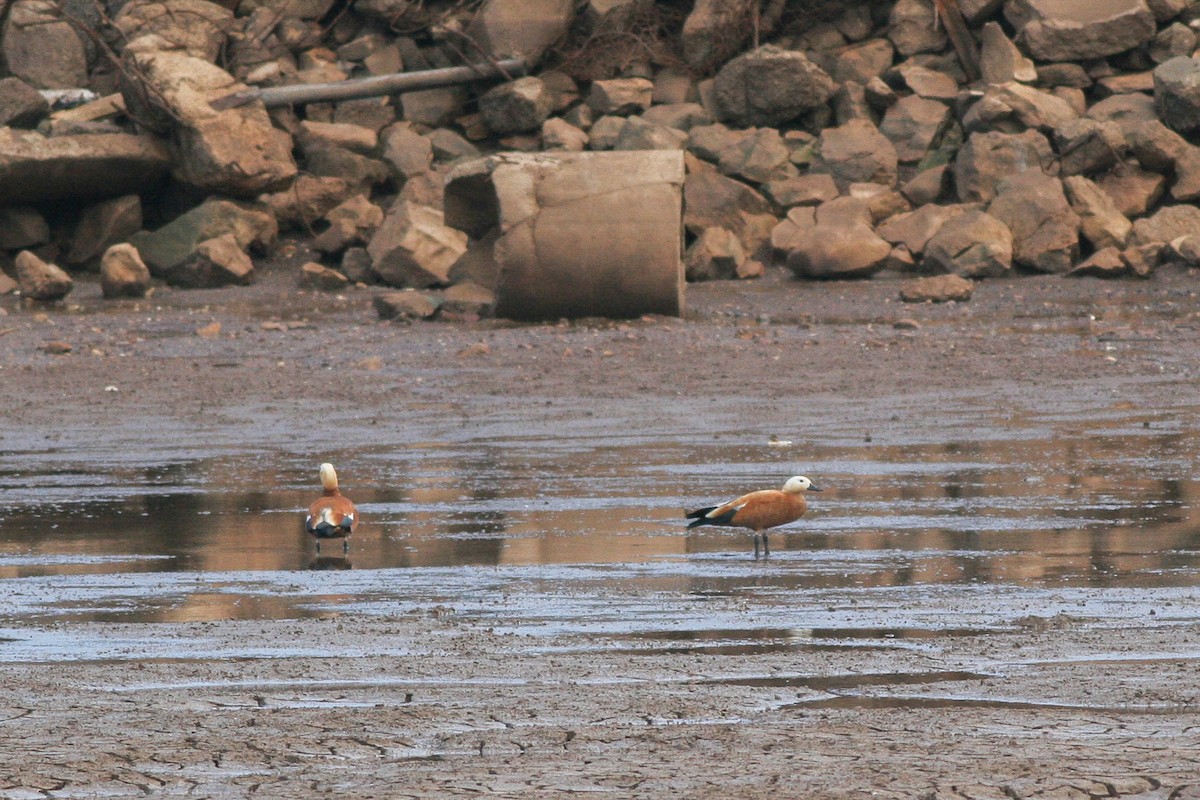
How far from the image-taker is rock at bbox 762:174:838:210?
24.1m

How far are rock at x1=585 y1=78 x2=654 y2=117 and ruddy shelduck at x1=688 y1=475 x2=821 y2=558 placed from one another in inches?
702

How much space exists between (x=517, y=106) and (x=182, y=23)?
16.2 ft

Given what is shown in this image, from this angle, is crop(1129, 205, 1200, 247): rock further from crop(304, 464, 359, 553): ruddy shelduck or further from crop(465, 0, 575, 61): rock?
crop(304, 464, 359, 553): ruddy shelduck

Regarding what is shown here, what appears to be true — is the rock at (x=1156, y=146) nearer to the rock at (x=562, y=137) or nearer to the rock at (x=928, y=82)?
the rock at (x=928, y=82)

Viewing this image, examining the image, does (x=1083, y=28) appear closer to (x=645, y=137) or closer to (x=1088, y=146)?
(x=1088, y=146)

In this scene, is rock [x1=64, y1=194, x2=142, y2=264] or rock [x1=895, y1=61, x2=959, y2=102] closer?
rock [x1=64, y1=194, x2=142, y2=264]

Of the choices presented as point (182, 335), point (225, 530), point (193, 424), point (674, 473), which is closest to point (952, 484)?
point (674, 473)

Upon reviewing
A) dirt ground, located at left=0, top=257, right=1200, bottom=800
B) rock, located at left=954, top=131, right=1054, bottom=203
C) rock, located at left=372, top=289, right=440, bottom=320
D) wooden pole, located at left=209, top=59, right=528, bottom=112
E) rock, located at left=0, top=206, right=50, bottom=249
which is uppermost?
wooden pole, located at left=209, top=59, right=528, bottom=112

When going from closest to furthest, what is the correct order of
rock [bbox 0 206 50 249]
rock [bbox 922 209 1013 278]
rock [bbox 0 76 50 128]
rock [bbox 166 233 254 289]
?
rock [bbox 922 209 1013 278]
rock [bbox 166 233 254 289]
rock [bbox 0 206 50 249]
rock [bbox 0 76 50 128]

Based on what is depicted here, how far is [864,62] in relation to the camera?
26.5 metres

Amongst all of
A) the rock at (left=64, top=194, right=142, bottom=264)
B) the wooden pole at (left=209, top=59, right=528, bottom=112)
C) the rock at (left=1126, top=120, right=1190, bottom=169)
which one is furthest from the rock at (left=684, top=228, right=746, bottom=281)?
the rock at (left=64, top=194, right=142, bottom=264)

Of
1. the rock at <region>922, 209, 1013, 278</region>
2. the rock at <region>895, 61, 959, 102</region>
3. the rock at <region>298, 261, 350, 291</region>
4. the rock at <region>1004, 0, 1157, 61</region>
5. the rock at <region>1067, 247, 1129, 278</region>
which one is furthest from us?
the rock at <region>895, 61, 959, 102</region>

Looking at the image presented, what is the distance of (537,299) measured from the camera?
61.1 feet

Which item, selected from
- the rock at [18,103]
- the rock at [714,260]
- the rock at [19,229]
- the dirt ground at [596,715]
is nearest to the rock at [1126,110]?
the rock at [714,260]
